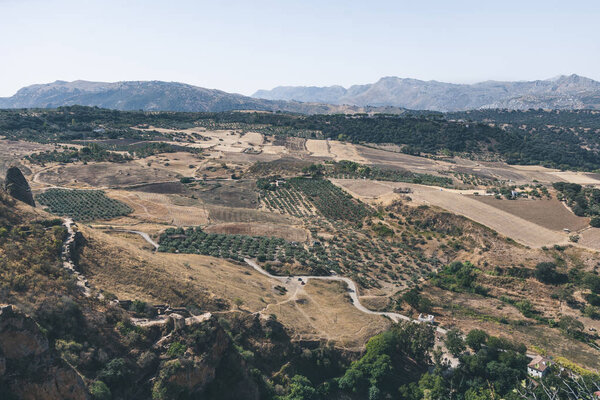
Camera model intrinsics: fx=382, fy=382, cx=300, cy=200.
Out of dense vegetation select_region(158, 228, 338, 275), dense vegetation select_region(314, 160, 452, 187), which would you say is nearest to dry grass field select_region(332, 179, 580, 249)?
dense vegetation select_region(314, 160, 452, 187)

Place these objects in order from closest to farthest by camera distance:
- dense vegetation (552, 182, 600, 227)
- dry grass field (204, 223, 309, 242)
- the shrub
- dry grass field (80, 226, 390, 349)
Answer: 1. the shrub
2. dry grass field (80, 226, 390, 349)
3. dry grass field (204, 223, 309, 242)
4. dense vegetation (552, 182, 600, 227)

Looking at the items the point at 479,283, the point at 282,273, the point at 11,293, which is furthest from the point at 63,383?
the point at 479,283

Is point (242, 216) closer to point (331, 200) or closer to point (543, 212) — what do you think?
point (331, 200)

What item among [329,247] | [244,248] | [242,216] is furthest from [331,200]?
[244,248]

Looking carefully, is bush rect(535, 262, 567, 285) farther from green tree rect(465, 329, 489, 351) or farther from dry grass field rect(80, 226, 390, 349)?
dry grass field rect(80, 226, 390, 349)

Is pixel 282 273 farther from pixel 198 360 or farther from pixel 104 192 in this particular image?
pixel 104 192

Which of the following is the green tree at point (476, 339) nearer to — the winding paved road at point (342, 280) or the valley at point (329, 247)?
the valley at point (329, 247)

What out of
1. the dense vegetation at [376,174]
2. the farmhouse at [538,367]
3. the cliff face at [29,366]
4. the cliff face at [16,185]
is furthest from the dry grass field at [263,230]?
the cliff face at [29,366]
